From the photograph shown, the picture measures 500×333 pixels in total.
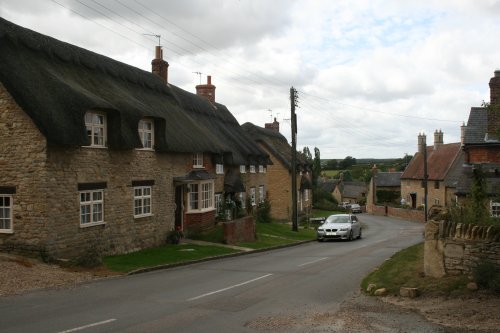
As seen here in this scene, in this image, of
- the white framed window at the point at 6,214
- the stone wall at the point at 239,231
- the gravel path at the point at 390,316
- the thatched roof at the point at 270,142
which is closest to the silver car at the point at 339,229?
the stone wall at the point at 239,231

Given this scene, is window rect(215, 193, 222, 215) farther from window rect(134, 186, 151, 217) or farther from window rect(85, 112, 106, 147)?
window rect(85, 112, 106, 147)

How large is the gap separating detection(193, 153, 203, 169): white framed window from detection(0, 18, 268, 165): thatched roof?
2.43 feet

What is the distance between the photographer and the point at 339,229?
32.2 meters

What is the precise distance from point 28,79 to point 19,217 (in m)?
4.67

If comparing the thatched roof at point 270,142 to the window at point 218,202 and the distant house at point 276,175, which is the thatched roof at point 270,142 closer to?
the distant house at point 276,175

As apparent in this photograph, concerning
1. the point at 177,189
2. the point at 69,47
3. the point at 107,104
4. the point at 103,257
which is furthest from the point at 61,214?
the point at 177,189

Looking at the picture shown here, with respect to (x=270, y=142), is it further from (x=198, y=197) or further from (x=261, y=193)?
(x=198, y=197)

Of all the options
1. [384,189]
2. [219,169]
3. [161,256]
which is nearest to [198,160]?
[219,169]

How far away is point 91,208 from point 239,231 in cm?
1023

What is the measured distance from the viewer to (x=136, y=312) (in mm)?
10547

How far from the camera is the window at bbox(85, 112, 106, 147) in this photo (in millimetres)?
19203

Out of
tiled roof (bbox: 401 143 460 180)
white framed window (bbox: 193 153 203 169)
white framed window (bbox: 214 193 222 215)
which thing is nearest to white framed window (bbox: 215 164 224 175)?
white framed window (bbox: 214 193 222 215)

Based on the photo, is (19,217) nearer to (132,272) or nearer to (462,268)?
(132,272)

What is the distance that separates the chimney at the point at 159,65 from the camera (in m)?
31.5
